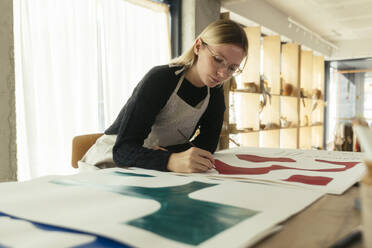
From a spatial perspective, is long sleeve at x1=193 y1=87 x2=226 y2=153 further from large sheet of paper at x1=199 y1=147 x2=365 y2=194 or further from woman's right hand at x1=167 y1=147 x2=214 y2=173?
woman's right hand at x1=167 y1=147 x2=214 y2=173

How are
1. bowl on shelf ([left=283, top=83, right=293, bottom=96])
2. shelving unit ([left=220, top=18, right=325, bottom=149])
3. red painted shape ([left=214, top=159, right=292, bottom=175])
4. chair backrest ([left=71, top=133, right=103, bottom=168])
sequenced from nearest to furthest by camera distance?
red painted shape ([left=214, top=159, right=292, bottom=175]) → chair backrest ([left=71, top=133, right=103, bottom=168]) → shelving unit ([left=220, top=18, right=325, bottom=149]) → bowl on shelf ([left=283, top=83, right=293, bottom=96])

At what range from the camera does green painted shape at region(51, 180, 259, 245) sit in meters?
0.41

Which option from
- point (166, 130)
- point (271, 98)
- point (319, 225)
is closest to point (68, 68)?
point (166, 130)

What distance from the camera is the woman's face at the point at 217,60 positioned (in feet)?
3.88

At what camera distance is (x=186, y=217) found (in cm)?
47

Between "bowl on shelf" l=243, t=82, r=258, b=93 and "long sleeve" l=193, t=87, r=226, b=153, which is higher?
"bowl on shelf" l=243, t=82, r=258, b=93

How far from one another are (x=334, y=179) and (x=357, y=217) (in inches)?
11.7

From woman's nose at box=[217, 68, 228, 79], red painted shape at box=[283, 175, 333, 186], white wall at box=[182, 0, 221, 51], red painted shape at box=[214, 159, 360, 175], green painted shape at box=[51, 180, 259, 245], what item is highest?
white wall at box=[182, 0, 221, 51]

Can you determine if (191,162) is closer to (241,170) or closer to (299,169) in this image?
(241,170)

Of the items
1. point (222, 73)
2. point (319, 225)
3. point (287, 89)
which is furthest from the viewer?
point (287, 89)

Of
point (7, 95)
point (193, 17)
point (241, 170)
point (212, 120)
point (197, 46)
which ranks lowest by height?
point (241, 170)

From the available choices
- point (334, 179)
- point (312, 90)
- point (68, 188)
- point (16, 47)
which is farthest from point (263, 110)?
point (68, 188)

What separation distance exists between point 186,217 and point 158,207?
0.07 m

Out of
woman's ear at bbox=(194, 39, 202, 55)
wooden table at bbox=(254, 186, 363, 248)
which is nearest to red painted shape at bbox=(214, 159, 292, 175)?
wooden table at bbox=(254, 186, 363, 248)
